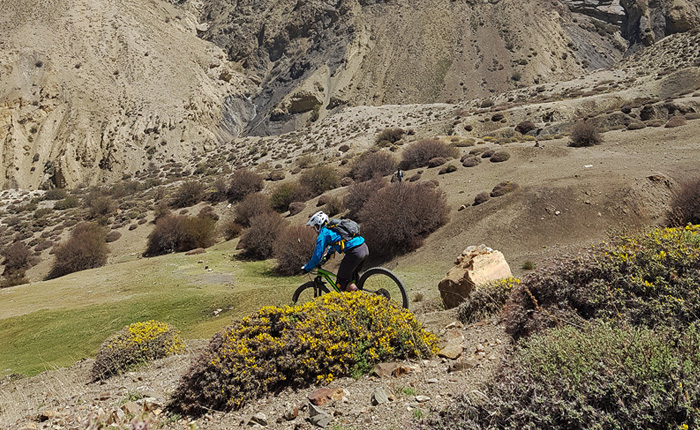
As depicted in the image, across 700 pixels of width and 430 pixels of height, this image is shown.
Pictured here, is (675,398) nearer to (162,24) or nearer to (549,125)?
(549,125)

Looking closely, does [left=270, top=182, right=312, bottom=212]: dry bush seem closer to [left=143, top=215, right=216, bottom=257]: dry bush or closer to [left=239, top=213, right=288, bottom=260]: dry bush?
[left=143, top=215, right=216, bottom=257]: dry bush

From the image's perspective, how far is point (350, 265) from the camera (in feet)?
22.4

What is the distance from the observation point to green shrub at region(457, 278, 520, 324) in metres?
6.99

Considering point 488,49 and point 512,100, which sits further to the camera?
point 488,49

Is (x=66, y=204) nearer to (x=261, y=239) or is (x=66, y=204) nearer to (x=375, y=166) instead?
(x=261, y=239)

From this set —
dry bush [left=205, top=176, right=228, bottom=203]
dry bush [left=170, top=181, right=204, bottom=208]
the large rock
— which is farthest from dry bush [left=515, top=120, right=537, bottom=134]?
the large rock

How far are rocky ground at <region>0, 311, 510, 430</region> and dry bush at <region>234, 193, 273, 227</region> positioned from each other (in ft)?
79.6

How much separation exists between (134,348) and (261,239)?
16296 millimetres

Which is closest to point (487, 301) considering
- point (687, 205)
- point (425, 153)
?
point (687, 205)

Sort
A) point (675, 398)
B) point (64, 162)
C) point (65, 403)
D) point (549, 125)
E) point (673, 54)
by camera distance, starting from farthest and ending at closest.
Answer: point (64, 162), point (673, 54), point (549, 125), point (65, 403), point (675, 398)

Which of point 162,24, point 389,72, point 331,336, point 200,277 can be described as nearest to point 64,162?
point 162,24

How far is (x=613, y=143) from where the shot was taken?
2414 cm

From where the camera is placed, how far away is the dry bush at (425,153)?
94.9ft

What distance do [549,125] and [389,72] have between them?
46.3m
